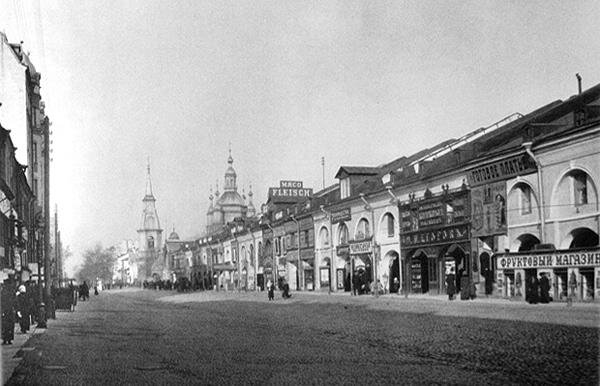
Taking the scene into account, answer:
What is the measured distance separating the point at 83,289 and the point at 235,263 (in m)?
28.6

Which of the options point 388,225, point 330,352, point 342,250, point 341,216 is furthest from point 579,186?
point 342,250

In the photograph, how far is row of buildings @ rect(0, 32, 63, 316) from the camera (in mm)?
26391

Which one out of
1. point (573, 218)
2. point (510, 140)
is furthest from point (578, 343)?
point (510, 140)

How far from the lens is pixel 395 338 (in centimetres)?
1568

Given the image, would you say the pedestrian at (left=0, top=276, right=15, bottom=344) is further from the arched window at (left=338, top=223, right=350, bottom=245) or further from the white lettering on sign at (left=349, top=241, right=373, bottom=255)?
the arched window at (left=338, top=223, right=350, bottom=245)

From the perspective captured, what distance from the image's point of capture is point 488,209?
33.5m

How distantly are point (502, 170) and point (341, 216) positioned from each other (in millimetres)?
18950

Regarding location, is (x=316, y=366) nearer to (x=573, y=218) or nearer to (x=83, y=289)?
(x=573, y=218)

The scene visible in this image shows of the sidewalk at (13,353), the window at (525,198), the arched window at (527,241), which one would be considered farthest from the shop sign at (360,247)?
the sidewalk at (13,353)

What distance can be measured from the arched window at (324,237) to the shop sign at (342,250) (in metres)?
2.64

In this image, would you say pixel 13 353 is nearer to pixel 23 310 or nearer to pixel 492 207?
pixel 23 310

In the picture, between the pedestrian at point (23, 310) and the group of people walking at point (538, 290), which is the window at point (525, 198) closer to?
the group of people walking at point (538, 290)

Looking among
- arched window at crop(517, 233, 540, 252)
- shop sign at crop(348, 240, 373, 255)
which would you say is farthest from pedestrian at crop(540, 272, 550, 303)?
A: shop sign at crop(348, 240, 373, 255)

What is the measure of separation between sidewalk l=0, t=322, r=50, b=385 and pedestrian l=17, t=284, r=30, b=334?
0.24 m
